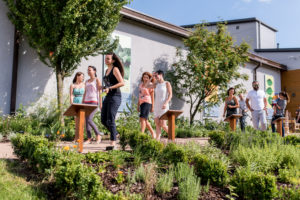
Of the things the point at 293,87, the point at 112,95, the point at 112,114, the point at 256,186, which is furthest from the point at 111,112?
the point at 293,87

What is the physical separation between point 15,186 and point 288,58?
22444 millimetres

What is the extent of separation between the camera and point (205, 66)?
12.1 m

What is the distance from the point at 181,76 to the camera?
41.5ft

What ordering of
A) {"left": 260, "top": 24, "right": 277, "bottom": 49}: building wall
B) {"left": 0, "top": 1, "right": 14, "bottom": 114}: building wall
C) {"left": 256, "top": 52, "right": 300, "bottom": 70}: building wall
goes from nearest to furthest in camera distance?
{"left": 0, "top": 1, "right": 14, "bottom": 114}: building wall < {"left": 256, "top": 52, "right": 300, "bottom": 70}: building wall < {"left": 260, "top": 24, "right": 277, "bottom": 49}: building wall

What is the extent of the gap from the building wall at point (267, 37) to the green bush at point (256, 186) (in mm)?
22693

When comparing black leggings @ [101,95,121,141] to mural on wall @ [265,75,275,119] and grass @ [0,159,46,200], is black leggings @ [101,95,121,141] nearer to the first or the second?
grass @ [0,159,46,200]

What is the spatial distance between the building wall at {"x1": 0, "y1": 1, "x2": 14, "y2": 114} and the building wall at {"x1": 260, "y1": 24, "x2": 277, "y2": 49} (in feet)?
67.5

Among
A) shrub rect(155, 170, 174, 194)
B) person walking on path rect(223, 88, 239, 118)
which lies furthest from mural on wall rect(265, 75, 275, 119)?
shrub rect(155, 170, 174, 194)

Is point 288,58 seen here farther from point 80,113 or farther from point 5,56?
point 80,113

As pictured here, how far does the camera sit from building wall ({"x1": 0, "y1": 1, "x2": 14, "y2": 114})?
8.31 m

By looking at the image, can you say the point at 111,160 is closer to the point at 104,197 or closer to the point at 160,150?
the point at 160,150

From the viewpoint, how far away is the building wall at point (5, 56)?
27.3 ft

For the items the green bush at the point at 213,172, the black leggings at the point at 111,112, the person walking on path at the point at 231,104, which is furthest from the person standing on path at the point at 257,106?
the green bush at the point at 213,172

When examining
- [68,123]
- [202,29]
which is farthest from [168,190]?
[202,29]
